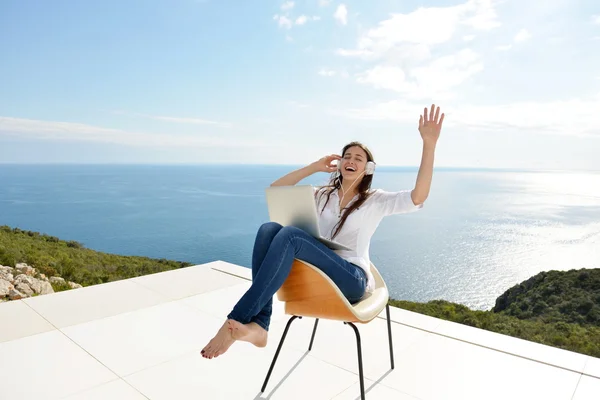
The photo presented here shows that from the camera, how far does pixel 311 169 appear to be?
A: 2125 mm

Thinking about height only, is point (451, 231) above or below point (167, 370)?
below

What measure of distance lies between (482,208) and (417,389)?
173 feet

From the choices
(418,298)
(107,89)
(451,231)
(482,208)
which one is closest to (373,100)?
(418,298)

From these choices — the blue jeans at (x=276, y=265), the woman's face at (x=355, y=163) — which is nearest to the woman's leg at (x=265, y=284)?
the blue jeans at (x=276, y=265)

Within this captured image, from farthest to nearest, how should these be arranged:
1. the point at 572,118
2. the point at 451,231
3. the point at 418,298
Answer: the point at 451,231
the point at 572,118
the point at 418,298

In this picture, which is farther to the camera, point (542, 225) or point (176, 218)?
point (176, 218)

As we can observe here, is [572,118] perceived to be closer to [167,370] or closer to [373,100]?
[373,100]

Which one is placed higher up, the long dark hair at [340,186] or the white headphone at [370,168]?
the white headphone at [370,168]

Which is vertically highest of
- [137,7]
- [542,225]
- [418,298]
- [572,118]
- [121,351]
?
[137,7]

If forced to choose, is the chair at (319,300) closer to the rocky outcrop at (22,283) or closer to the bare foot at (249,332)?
the bare foot at (249,332)

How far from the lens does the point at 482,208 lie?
50375 millimetres

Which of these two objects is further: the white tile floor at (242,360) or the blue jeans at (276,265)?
the white tile floor at (242,360)

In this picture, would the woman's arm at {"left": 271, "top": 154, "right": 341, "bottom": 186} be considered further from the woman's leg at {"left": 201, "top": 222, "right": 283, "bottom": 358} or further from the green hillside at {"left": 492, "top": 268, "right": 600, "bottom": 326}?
the green hillside at {"left": 492, "top": 268, "right": 600, "bottom": 326}

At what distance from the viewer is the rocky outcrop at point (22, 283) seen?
12.2ft
